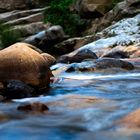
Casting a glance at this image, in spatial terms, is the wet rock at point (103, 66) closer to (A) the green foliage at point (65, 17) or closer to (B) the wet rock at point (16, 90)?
(B) the wet rock at point (16, 90)

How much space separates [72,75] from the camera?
33.3 feet

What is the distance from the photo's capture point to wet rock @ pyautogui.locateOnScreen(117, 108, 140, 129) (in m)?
4.69

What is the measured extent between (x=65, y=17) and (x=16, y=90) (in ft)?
56.2

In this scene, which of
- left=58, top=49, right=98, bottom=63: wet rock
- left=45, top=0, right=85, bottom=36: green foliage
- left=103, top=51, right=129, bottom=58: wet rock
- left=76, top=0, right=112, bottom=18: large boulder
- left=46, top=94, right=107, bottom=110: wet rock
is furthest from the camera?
left=45, top=0, right=85, bottom=36: green foliage

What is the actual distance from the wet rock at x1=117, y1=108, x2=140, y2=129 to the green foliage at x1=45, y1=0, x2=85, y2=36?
17884mm

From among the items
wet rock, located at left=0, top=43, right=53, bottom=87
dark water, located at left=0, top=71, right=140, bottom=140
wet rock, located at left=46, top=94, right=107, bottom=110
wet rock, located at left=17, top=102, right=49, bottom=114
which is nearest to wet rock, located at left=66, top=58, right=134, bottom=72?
dark water, located at left=0, top=71, right=140, bottom=140

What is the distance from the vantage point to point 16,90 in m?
7.04

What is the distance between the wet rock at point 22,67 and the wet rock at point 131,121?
9.87 feet

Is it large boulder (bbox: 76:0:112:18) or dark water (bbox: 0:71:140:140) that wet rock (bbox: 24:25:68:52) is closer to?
large boulder (bbox: 76:0:112:18)

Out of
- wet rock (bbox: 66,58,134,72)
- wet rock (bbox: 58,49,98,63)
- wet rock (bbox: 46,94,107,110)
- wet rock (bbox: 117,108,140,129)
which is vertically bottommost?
wet rock (bbox: 58,49,98,63)

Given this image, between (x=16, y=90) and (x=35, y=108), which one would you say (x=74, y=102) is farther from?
(x=16, y=90)

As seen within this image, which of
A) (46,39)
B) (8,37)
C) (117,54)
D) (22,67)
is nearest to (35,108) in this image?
(22,67)

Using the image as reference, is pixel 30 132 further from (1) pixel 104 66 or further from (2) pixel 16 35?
(2) pixel 16 35

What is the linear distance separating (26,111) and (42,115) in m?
0.28
